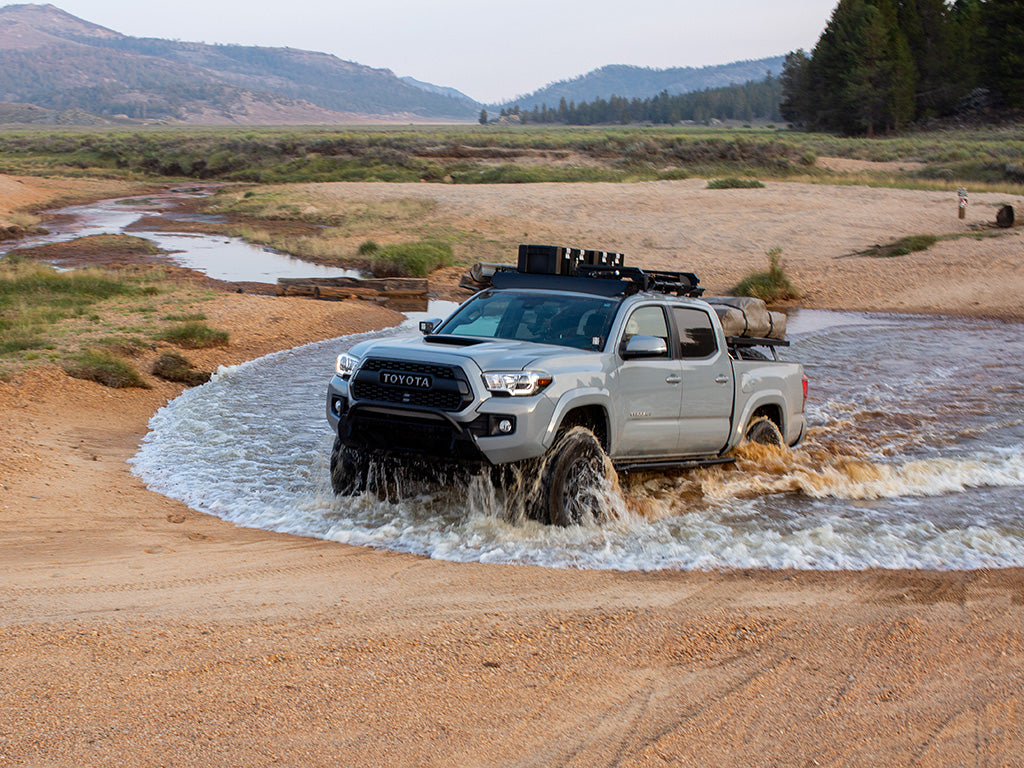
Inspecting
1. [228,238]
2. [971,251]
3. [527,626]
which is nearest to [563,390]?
[527,626]

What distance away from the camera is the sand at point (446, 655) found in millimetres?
4277

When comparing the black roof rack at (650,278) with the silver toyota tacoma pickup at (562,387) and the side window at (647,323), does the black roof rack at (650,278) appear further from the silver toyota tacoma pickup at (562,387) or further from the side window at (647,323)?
the side window at (647,323)

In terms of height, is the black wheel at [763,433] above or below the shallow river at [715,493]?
above

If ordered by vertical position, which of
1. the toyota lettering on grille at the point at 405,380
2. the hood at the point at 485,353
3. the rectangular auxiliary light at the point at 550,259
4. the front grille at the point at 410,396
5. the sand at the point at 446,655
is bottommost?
the sand at the point at 446,655

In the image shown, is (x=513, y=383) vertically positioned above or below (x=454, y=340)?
below

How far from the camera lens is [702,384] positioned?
8766 millimetres

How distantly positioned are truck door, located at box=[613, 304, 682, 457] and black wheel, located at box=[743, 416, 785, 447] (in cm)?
125

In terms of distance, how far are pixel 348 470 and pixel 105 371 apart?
6221 mm

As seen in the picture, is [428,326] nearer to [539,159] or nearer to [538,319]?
[538,319]

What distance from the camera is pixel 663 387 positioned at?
837cm

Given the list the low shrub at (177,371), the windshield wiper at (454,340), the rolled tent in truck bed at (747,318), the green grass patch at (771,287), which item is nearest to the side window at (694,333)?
the windshield wiper at (454,340)

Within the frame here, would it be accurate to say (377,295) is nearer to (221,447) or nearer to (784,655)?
(221,447)

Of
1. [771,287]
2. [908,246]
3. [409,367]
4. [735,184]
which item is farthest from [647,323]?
[735,184]

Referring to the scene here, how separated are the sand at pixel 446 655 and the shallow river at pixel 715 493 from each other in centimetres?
39
